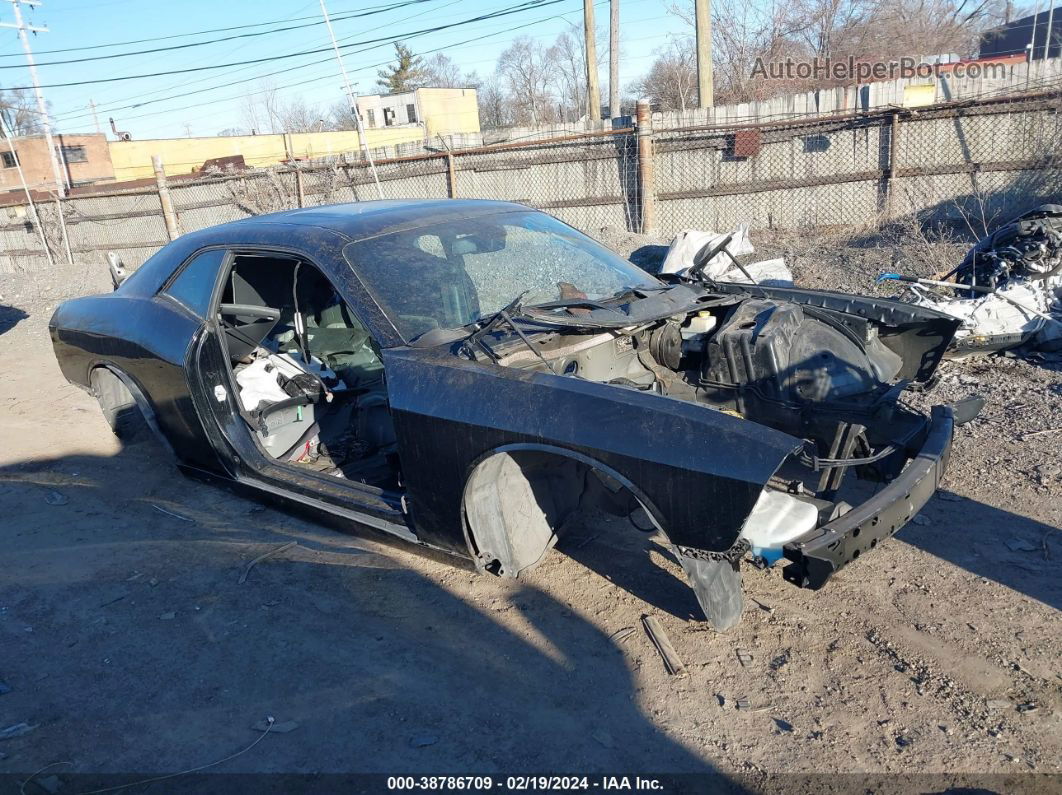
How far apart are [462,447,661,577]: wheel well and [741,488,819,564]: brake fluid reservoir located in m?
0.48

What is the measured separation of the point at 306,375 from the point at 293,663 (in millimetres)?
2073

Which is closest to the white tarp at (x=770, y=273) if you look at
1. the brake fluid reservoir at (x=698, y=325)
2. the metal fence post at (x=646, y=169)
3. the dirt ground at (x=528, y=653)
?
the metal fence post at (x=646, y=169)

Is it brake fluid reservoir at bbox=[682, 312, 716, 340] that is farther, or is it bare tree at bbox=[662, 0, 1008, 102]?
bare tree at bbox=[662, 0, 1008, 102]

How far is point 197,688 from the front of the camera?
9.00 ft

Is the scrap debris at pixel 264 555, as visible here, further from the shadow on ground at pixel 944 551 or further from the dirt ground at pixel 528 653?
the shadow on ground at pixel 944 551

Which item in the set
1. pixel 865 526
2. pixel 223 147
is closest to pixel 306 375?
pixel 865 526

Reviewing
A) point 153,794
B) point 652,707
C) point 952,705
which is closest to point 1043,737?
point 952,705

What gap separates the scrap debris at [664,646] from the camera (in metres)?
2.65

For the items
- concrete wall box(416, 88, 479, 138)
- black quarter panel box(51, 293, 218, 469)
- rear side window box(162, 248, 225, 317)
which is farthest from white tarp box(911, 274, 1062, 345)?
concrete wall box(416, 88, 479, 138)

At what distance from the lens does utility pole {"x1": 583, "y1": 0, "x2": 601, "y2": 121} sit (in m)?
16.6

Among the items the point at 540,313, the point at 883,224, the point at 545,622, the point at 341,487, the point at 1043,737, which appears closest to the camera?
the point at 1043,737

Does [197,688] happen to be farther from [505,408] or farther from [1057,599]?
[1057,599]

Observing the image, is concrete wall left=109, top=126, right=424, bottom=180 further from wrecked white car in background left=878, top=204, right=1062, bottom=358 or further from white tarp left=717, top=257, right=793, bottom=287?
wrecked white car in background left=878, top=204, right=1062, bottom=358

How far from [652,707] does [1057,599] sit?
1.69 m
